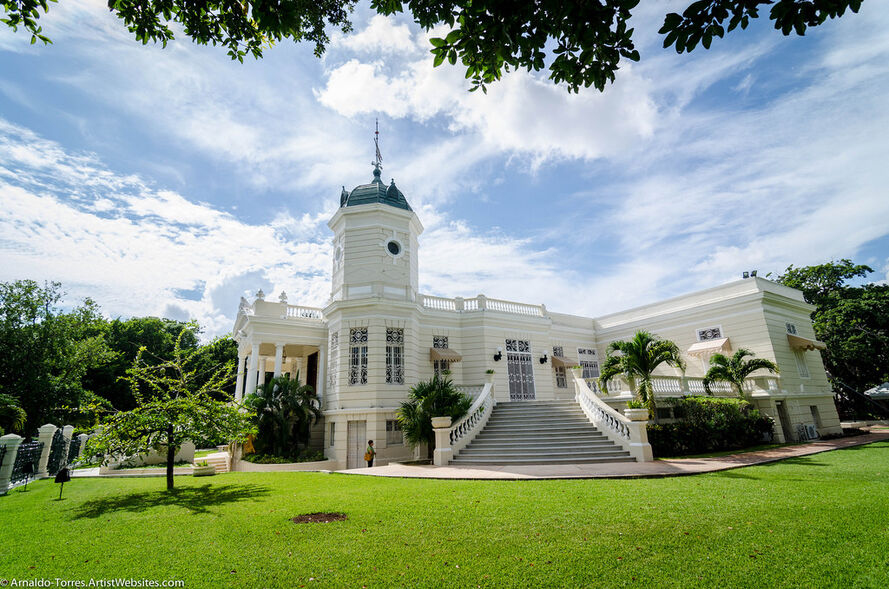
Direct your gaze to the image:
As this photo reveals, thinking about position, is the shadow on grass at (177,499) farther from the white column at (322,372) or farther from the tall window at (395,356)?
the white column at (322,372)

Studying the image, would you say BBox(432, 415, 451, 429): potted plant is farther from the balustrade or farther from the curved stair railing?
the balustrade

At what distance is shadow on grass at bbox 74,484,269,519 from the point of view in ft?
23.7

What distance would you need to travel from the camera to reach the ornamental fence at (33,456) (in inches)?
396

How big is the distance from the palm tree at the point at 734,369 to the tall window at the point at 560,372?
6224 mm

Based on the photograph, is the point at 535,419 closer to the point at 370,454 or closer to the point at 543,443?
the point at 543,443

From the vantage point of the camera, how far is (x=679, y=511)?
229 inches

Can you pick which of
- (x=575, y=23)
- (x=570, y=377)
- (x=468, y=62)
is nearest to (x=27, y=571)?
(x=468, y=62)

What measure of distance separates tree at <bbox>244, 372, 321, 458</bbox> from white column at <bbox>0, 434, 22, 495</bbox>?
6224 millimetres

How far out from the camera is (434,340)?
18.8 meters

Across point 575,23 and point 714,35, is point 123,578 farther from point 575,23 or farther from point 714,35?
point 714,35

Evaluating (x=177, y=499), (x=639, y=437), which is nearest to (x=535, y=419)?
(x=639, y=437)

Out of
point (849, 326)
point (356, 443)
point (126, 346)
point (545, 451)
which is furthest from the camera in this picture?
point (126, 346)

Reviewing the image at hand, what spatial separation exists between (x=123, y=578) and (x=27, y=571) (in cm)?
115

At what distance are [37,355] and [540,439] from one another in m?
24.0
